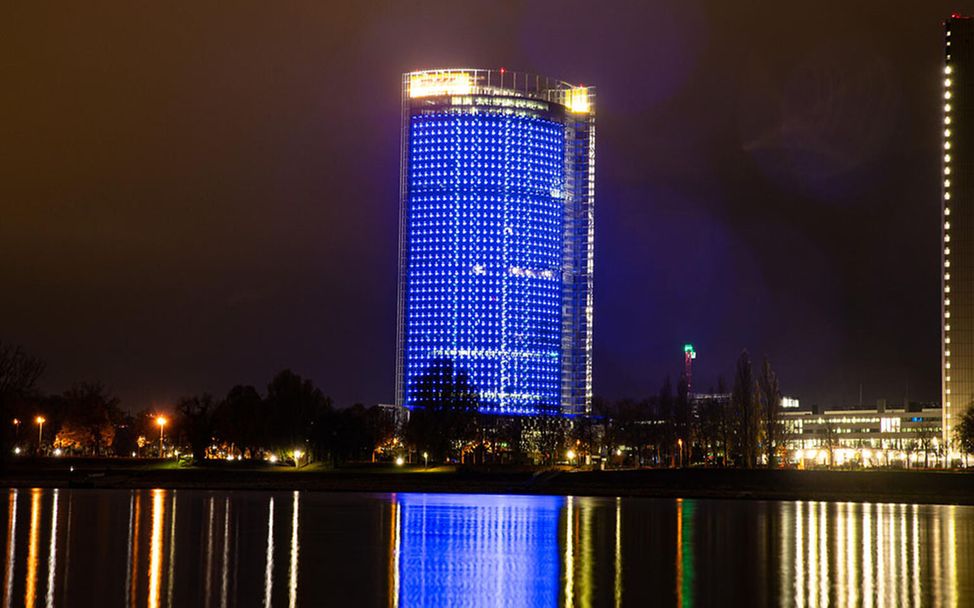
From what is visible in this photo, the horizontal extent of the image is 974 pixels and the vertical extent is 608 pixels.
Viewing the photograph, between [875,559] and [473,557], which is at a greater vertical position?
[875,559]

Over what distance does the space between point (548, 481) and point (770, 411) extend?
30365mm

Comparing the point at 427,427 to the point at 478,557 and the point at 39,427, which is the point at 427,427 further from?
the point at 478,557

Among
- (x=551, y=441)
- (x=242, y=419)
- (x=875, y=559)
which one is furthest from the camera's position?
(x=551, y=441)

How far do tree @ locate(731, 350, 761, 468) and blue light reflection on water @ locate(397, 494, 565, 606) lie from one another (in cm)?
6040

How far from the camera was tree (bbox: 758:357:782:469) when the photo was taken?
132 metres

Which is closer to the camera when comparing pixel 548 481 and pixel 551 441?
pixel 548 481

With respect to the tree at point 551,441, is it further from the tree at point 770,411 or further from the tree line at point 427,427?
the tree at point 770,411

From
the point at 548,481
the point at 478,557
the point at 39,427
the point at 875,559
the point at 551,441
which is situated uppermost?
the point at 39,427

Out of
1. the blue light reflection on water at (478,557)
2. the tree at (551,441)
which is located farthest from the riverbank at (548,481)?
the tree at (551,441)

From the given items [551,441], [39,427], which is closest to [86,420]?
[39,427]

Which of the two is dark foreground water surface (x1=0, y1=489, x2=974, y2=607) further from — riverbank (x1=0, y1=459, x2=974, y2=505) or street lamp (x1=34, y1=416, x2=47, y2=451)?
street lamp (x1=34, y1=416, x2=47, y2=451)

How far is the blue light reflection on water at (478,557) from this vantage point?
104ft

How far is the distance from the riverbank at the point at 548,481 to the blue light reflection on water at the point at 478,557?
32.5 metres

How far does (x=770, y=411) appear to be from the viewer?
13412cm
